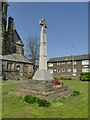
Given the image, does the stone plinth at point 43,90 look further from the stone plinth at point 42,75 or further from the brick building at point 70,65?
the brick building at point 70,65

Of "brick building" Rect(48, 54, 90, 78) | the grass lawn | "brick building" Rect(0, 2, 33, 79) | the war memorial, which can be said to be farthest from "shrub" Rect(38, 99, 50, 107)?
"brick building" Rect(48, 54, 90, 78)

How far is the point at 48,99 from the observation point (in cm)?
1154

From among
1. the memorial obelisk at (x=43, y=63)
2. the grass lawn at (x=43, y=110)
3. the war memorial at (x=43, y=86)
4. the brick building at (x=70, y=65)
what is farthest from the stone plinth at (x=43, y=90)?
the brick building at (x=70, y=65)

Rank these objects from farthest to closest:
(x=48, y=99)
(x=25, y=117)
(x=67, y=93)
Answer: (x=67, y=93) → (x=48, y=99) → (x=25, y=117)

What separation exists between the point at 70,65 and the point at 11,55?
81.0 ft

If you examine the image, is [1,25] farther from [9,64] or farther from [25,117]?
[25,117]

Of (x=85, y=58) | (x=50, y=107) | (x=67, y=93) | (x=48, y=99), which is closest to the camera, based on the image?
(x=50, y=107)

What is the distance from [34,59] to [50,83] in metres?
36.0

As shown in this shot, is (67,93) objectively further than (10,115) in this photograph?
Yes

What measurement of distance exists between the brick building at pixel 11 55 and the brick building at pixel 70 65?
54.7 feet

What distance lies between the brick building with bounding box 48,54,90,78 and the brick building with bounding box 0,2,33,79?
16.7m

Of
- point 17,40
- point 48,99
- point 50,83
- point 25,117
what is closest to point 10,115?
point 25,117

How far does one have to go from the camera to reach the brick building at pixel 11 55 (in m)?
37.2

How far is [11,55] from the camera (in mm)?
41594
